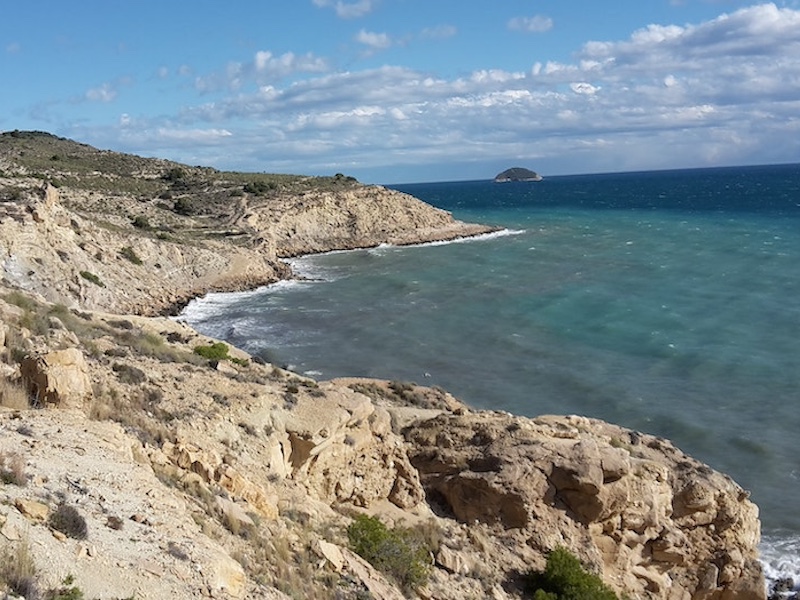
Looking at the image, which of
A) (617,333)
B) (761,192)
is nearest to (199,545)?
(617,333)

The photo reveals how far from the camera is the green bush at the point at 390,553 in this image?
11750 mm

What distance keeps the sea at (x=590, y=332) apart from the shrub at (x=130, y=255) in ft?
15.6

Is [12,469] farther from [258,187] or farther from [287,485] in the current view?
[258,187]

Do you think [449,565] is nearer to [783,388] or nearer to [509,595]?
[509,595]

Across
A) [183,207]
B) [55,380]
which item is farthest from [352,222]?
[55,380]

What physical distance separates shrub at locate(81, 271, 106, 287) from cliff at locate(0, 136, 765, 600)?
19.0 meters

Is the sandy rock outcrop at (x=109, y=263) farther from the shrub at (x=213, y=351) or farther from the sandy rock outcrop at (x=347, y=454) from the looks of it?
the sandy rock outcrop at (x=347, y=454)

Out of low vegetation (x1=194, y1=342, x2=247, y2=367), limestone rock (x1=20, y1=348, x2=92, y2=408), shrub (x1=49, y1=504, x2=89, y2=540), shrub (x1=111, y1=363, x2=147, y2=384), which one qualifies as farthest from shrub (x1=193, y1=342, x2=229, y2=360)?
shrub (x1=49, y1=504, x2=89, y2=540)

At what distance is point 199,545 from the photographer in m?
8.37

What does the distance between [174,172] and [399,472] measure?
7467 centimetres

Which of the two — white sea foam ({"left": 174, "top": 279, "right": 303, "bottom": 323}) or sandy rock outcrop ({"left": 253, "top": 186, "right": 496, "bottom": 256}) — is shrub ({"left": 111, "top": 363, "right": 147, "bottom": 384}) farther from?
sandy rock outcrop ({"left": 253, "top": 186, "right": 496, "bottom": 256})

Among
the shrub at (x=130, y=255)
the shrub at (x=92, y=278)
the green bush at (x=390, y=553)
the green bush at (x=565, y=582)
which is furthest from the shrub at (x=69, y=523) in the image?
the shrub at (x=130, y=255)

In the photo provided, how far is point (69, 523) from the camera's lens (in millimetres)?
7574

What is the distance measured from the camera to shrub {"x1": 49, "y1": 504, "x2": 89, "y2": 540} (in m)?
7.47
